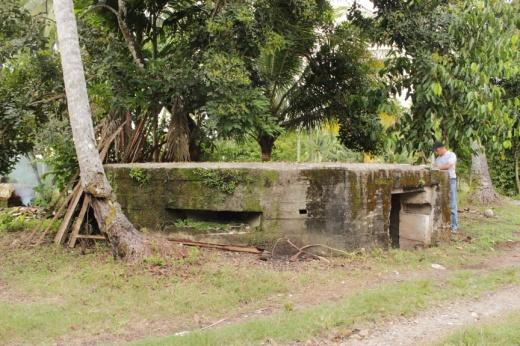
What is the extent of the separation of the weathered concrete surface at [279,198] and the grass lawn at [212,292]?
0.41 m

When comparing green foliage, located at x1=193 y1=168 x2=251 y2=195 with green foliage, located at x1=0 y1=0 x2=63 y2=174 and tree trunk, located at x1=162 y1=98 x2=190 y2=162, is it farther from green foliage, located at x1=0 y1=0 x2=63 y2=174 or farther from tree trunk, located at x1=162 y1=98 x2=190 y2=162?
green foliage, located at x1=0 y1=0 x2=63 y2=174

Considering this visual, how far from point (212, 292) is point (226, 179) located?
6.45ft

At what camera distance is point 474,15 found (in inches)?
314

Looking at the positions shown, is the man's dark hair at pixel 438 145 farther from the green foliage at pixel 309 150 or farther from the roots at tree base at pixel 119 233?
the green foliage at pixel 309 150

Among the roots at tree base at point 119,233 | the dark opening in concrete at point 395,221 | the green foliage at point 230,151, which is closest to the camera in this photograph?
the roots at tree base at point 119,233

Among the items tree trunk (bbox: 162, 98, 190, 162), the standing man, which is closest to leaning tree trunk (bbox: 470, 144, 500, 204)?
the standing man

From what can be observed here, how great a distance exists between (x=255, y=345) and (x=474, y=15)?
6.45m

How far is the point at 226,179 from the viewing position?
7.12 metres

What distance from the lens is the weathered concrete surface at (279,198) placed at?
6.94m

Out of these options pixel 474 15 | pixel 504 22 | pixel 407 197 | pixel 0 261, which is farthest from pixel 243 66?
pixel 504 22

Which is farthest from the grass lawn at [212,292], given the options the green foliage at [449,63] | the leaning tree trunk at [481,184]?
the leaning tree trunk at [481,184]

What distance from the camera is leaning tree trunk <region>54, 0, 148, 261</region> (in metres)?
6.36

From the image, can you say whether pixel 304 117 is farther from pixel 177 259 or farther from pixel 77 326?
pixel 77 326

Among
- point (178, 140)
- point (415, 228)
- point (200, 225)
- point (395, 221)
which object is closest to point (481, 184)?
point (395, 221)
